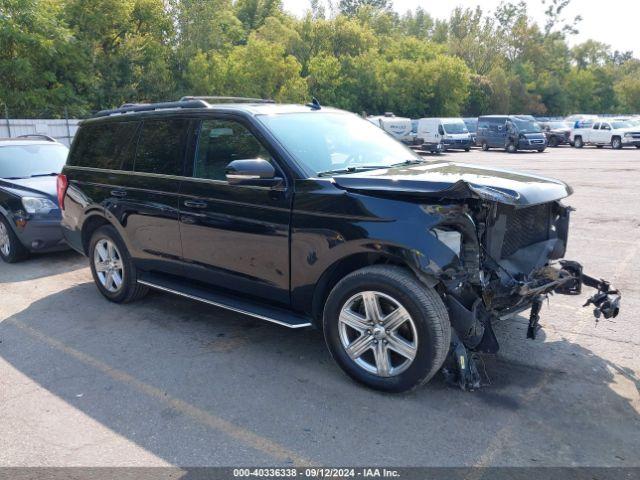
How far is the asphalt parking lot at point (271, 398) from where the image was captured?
11.0 ft

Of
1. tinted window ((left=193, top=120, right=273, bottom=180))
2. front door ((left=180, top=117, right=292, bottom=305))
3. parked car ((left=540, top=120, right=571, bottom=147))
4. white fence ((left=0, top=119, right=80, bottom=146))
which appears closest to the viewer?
front door ((left=180, top=117, right=292, bottom=305))

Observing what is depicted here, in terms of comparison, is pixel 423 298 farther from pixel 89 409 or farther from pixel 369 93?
pixel 369 93

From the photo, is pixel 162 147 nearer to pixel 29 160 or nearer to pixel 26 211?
pixel 26 211

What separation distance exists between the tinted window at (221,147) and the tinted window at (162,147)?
0.73ft

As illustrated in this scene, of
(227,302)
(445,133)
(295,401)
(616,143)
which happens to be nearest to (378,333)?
(295,401)

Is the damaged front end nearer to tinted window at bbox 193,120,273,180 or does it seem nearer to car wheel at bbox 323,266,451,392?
car wheel at bbox 323,266,451,392

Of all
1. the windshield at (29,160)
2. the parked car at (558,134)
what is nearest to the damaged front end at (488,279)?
the windshield at (29,160)

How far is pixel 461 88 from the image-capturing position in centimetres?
4866

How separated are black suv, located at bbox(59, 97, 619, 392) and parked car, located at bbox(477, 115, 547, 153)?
29.8 meters

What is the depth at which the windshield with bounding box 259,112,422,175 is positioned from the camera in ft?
15.1

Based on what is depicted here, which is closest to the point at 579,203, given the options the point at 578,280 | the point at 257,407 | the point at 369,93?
the point at 578,280

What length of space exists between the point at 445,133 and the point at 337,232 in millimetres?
30086

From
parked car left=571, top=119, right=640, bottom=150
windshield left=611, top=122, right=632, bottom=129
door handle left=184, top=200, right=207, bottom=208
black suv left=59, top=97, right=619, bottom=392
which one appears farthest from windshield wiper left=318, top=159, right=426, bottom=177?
windshield left=611, top=122, right=632, bottom=129

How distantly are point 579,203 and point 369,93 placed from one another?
36.8 meters
